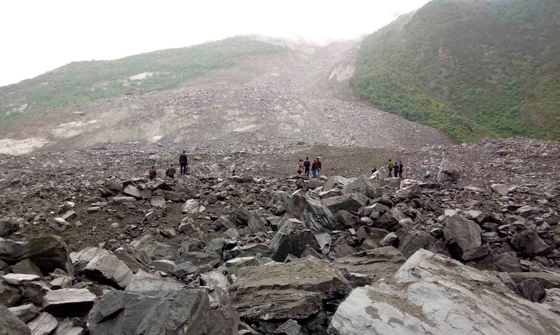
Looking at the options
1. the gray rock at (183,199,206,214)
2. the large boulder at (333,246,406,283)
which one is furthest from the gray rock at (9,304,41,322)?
the gray rock at (183,199,206,214)

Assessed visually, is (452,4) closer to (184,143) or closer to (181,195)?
(184,143)

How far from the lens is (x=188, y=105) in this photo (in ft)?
108

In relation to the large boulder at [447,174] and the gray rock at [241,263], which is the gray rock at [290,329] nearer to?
the gray rock at [241,263]

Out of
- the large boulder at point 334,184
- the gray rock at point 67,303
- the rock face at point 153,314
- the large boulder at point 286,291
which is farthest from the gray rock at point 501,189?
the gray rock at point 67,303

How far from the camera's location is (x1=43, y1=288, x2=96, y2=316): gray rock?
149 inches

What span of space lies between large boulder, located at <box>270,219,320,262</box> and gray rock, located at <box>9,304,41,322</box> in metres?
3.92

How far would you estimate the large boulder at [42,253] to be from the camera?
16.4 ft

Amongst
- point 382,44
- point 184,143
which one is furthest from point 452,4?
point 184,143

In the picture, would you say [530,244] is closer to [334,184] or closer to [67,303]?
[334,184]

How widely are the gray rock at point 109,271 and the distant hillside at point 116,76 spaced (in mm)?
39440

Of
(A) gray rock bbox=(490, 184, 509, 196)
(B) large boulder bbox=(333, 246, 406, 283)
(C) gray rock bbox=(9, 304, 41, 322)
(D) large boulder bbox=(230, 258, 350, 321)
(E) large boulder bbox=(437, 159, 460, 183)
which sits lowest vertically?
(E) large boulder bbox=(437, 159, 460, 183)

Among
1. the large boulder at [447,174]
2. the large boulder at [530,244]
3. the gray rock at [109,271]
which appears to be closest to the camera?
the gray rock at [109,271]

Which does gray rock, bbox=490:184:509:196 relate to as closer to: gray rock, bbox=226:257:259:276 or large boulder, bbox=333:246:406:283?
large boulder, bbox=333:246:406:283

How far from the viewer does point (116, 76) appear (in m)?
49.0
